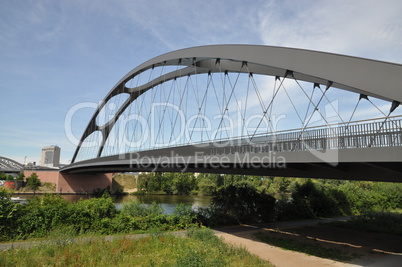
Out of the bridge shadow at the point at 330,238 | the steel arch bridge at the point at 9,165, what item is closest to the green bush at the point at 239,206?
the bridge shadow at the point at 330,238

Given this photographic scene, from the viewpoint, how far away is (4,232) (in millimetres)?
11836

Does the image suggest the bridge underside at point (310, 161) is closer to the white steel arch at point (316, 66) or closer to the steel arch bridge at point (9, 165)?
the white steel arch at point (316, 66)

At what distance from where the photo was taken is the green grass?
10747mm

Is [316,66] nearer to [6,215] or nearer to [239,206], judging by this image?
[239,206]

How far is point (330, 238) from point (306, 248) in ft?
9.79

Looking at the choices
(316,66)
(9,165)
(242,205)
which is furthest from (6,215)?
(9,165)

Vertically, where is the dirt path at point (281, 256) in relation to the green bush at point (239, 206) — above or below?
below

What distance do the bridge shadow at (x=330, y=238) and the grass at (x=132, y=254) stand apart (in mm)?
3462

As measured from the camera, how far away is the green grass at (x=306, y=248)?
35.3ft

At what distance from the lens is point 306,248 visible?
38.5ft

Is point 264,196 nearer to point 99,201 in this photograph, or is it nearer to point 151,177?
point 99,201

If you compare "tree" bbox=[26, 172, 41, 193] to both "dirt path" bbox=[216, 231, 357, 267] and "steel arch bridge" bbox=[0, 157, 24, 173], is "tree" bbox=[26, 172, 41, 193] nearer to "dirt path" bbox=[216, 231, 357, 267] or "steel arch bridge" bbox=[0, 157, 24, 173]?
"steel arch bridge" bbox=[0, 157, 24, 173]

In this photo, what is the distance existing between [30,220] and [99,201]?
3.25 m

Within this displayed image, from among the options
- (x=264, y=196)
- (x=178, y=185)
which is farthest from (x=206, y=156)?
(x=178, y=185)
